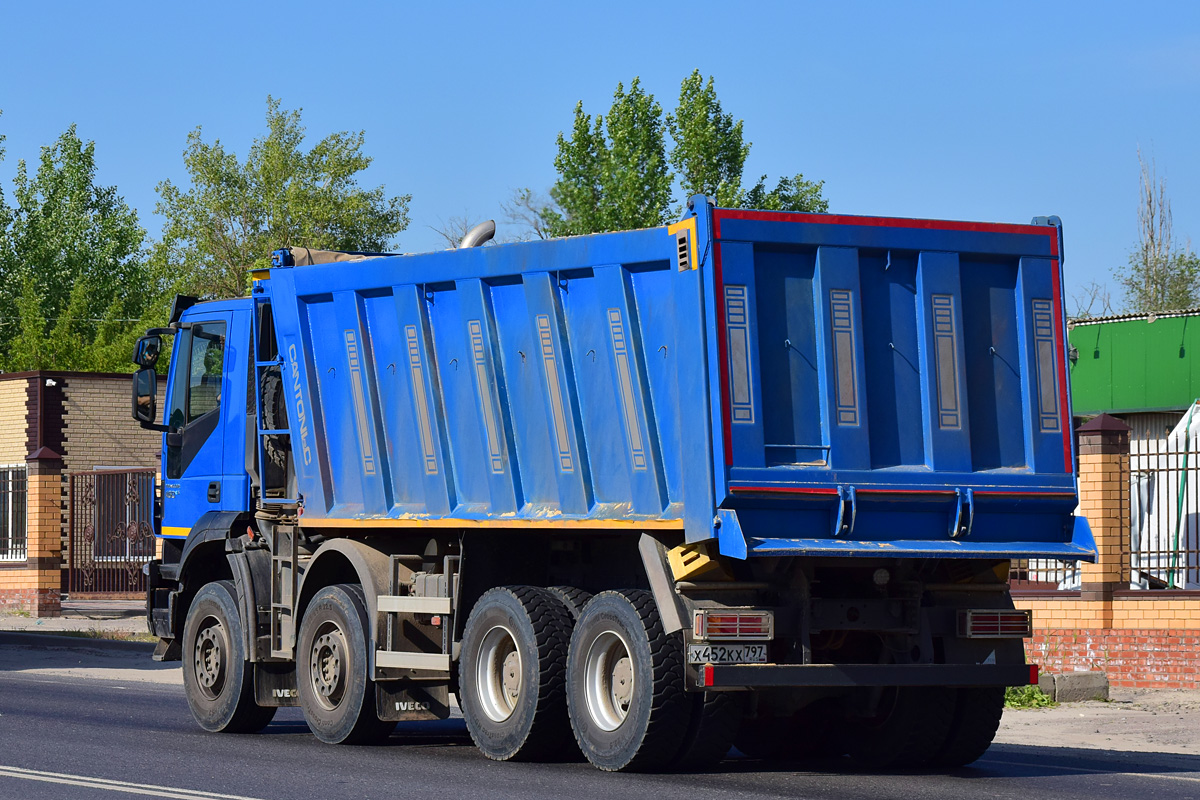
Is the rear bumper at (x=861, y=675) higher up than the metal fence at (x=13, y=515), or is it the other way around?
the metal fence at (x=13, y=515)

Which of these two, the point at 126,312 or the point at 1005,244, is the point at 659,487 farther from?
the point at 126,312

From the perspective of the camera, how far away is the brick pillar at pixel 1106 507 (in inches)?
703

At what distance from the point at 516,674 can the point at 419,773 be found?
3.05ft

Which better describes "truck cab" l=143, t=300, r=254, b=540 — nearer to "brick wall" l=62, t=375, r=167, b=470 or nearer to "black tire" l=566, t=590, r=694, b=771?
"black tire" l=566, t=590, r=694, b=771

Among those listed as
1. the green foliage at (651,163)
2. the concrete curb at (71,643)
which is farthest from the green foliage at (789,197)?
the concrete curb at (71,643)

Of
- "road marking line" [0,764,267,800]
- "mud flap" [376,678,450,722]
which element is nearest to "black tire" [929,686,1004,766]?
"mud flap" [376,678,450,722]

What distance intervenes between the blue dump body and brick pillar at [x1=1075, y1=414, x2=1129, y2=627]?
725 centimetres

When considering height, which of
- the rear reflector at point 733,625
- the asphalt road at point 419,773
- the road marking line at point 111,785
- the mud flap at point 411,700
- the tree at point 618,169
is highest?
the tree at point 618,169

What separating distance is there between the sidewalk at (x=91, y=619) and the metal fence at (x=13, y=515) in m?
1.27

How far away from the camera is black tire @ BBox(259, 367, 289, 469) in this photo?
13.8 meters

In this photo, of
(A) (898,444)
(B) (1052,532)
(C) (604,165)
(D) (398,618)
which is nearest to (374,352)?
(D) (398,618)

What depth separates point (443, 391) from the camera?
40.1ft

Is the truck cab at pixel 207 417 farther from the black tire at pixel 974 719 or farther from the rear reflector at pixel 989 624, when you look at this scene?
the rear reflector at pixel 989 624

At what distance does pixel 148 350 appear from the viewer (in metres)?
14.2
